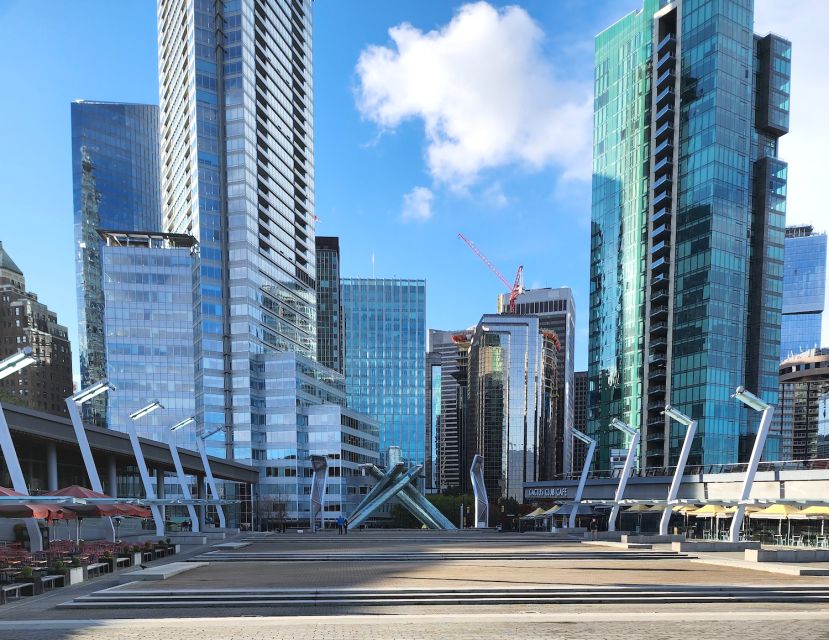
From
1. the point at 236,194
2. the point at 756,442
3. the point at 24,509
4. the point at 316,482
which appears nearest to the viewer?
the point at 24,509

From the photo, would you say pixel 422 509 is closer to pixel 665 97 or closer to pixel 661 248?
pixel 661 248

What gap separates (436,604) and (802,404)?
19254cm

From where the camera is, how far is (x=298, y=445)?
10550cm

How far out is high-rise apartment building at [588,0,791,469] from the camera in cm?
9256

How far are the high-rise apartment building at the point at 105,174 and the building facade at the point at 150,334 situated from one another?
78.8 metres

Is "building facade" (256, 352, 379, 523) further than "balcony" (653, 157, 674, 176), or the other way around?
"building facade" (256, 352, 379, 523)

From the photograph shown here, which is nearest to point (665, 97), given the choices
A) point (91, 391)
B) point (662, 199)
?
point (662, 199)

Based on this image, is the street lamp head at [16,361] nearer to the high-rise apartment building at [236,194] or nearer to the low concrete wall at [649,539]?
the low concrete wall at [649,539]

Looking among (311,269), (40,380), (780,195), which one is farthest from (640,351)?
(40,380)

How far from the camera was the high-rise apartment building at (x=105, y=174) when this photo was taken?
180375 mm

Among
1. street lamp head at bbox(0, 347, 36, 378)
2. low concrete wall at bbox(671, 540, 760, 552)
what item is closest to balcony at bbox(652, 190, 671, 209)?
low concrete wall at bbox(671, 540, 760, 552)

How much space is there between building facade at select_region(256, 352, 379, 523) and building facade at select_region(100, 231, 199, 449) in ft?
40.9

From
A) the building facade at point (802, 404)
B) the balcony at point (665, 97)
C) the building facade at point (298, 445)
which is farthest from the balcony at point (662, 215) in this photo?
the building facade at point (802, 404)

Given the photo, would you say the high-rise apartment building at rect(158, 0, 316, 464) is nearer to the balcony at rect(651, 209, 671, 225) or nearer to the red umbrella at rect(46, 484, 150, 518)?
the balcony at rect(651, 209, 671, 225)
